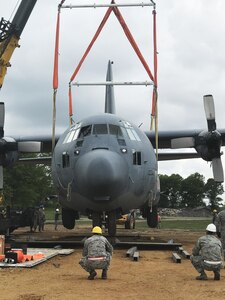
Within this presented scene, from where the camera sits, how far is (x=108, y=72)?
2502 cm

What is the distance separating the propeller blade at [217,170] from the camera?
15.4 m

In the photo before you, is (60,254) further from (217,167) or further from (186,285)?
(217,167)

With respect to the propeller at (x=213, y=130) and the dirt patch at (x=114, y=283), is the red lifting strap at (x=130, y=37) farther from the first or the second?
the dirt patch at (x=114, y=283)

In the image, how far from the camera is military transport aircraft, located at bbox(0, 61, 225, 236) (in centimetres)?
1148

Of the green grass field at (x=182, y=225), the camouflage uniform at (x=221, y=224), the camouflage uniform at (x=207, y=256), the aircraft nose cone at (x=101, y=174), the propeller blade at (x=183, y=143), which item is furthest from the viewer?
the green grass field at (x=182, y=225)

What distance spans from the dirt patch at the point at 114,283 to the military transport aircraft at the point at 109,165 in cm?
202

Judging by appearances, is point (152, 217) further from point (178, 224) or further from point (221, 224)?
point (178, 224)

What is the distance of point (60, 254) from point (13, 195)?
48570mm

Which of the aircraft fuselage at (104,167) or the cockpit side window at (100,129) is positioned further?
the cockpit side window at (100,129)

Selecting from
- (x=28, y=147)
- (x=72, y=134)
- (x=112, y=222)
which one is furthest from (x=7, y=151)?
(x=112, y=222)

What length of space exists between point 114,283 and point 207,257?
1862 millimetres

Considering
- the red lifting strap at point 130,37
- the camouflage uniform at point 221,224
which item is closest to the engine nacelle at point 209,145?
the camouflage uniform at point 221,224

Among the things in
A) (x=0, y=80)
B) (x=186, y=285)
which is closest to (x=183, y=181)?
(x=0, y=80)

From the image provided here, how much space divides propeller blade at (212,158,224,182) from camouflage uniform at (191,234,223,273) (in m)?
7.00
